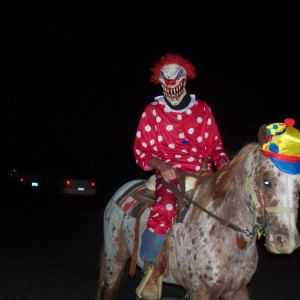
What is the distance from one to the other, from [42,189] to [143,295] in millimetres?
19062

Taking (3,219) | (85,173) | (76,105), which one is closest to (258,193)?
(3,219)

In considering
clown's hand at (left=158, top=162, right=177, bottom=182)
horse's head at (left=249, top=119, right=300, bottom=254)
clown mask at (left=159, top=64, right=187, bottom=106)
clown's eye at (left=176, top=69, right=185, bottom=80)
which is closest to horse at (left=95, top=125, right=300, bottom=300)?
horse's head at (left=249, top=119, right=300, bottom=254)

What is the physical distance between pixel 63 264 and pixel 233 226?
5.42m

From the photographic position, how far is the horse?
3701 millimetres

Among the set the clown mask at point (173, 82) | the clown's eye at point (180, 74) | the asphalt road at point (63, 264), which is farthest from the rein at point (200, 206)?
the clown's eye at point (180, 74)

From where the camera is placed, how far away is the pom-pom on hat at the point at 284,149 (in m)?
3.72

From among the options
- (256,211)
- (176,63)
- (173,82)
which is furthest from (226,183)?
(176,63)

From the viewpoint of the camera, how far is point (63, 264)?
29.2ft

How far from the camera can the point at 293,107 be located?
2492cm

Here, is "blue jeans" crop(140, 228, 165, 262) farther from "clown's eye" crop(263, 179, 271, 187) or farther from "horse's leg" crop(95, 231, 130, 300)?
"clown's eye" crop(263, 179, 271, 187)

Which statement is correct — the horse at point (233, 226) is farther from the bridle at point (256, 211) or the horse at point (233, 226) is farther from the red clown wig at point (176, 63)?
the red clown wig at point (176, 63)

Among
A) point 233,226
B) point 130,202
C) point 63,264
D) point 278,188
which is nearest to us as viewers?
point 278,188

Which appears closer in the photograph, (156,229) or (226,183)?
(226,183)

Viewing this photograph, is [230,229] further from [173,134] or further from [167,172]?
[173,134]
